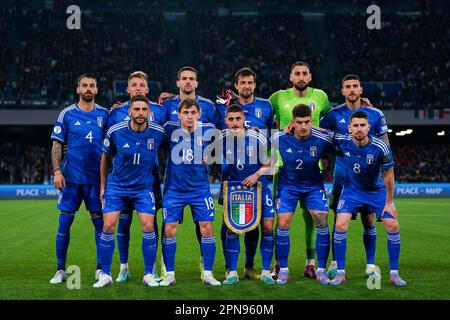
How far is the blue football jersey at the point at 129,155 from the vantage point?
6102 millimetres

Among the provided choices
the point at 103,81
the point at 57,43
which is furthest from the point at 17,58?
the point at 103,81

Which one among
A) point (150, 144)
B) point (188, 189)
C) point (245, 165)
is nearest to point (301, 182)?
point (245, 165)

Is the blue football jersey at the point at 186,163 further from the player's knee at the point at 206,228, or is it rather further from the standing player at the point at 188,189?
the player's knee at the point at 206,228

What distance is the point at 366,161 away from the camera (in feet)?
20.6

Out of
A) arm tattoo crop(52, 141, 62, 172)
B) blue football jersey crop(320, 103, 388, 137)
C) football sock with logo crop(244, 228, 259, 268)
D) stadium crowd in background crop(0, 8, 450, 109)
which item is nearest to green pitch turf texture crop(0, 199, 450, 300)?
football sock with logo crop(244, 228, 259, 268)

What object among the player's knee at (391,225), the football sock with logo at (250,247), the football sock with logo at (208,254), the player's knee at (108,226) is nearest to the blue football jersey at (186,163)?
the football sock with logo at (208,254)

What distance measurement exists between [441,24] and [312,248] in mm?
29886

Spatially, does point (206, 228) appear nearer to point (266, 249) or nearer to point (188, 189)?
point (188, 189)

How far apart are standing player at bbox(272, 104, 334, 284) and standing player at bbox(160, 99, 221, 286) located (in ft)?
2.50

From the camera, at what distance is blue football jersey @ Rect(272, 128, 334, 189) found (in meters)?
6.50

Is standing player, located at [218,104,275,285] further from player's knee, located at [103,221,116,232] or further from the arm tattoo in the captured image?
the arm tattoo

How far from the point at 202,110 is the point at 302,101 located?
3.89 ft
